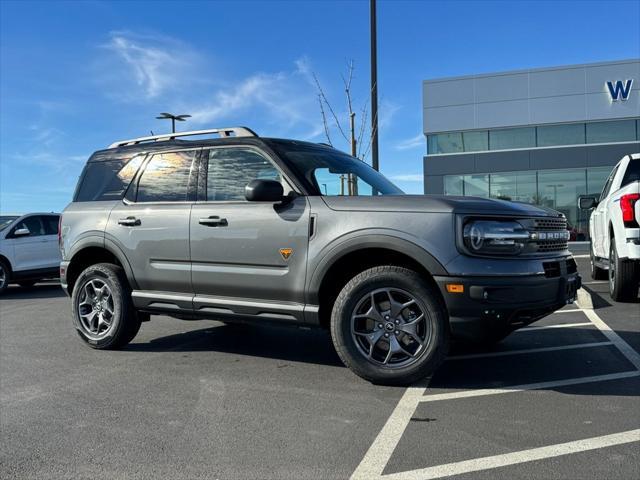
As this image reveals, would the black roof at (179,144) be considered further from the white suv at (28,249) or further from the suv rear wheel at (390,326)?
the white suv at (28,249)

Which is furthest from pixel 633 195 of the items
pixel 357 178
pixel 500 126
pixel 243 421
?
pixel 500 126

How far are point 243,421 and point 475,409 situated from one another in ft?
4.96

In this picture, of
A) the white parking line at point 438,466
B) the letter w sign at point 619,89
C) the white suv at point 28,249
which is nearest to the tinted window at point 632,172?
the white parking line at point 438,466

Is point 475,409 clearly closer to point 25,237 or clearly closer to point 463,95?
point 25,237

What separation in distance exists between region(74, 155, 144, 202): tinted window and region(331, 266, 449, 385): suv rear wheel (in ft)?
8.97

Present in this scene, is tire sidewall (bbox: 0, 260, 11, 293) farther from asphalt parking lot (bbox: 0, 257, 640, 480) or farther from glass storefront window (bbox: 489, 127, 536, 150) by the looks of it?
glass storefront window (bbox: 489, 127, 536, 150)

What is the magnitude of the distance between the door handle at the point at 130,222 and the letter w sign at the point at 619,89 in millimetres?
27683

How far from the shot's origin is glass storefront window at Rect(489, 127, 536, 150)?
90.4 feet

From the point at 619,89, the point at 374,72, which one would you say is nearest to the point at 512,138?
the point at 619,89

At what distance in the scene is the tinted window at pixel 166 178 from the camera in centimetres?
520

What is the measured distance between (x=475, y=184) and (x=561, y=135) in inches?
185

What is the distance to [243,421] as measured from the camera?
3.57 metres

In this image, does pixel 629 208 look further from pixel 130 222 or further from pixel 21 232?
pixel 21 232

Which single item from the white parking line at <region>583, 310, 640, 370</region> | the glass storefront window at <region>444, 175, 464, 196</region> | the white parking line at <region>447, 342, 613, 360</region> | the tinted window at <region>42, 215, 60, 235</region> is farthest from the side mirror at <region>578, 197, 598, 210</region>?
the glass storefront window at <region>444, 175, 464, 196</region>
